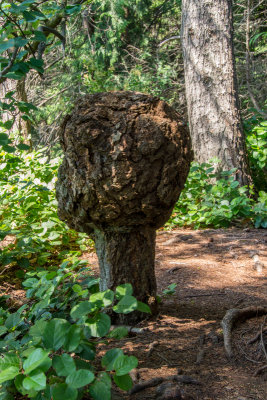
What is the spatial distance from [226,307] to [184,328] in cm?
50

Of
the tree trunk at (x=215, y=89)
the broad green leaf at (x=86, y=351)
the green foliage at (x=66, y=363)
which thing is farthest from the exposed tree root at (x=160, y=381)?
the tree trunk at (x=215, y=89)

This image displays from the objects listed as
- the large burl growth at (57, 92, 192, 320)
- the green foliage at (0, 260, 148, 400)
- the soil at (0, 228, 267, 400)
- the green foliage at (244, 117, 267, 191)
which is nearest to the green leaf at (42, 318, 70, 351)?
the green foliage at (0, 260, 148, 400)

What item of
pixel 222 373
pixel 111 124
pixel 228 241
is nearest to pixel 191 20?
pixel 228 241

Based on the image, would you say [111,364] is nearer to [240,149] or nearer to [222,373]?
[222,373]

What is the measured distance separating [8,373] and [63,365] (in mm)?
208

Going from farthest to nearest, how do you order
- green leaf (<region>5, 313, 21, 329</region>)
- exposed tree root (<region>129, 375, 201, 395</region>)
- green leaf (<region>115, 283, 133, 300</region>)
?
green leaf (<region>5, 313, 21, 329</region>), exposed tree root (<region>129, 375, 201, 395</region>), green leaf (<region>115, 283, 133, 300</region>)

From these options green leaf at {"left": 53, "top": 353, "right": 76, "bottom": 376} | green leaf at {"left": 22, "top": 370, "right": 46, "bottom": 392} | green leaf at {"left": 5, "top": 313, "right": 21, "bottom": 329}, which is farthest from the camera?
green leaf at {"left": 5, "top": 313, "right": 21, "bottom": 329}

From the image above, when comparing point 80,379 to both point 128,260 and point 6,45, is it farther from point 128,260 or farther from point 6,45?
point 6,45

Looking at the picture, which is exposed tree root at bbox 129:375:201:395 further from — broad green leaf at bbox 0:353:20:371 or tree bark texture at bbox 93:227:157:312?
tree bark texture at bbox 93:227:157:312

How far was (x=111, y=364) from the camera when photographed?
161cm

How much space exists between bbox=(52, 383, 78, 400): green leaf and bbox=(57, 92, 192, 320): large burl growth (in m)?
1.17

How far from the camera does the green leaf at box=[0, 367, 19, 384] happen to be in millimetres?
1509

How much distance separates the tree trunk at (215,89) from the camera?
21.5 feet

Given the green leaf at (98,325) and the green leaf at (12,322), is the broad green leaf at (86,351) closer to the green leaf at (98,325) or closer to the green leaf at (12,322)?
the green leaf at (98,325)
